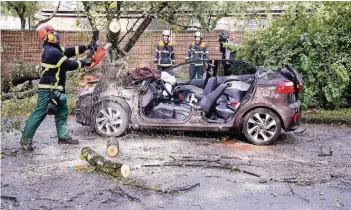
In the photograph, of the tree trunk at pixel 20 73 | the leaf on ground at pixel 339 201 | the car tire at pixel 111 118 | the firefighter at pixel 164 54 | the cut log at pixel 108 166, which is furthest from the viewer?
the firefighter at pixel 164 54

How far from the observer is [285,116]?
23.8 ft

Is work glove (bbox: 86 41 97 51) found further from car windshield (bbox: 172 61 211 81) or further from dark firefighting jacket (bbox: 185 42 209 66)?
dark firefighting jacket (bbox: 185 42 209 66)

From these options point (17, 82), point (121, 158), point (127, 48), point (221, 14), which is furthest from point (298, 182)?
point (221, 14)

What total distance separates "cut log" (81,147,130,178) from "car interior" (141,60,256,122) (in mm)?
1905

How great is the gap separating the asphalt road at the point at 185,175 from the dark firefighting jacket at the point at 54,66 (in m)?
1.03

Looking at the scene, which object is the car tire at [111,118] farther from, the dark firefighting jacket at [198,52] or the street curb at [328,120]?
the dark firefighting jacket at [198,52]

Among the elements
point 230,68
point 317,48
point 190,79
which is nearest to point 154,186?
point 230,68

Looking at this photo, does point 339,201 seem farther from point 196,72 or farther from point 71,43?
point 71,43

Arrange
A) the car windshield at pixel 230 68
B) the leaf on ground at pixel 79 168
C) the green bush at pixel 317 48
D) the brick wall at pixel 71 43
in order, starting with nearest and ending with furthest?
the leaf on ground at pixel 79 168 < the car windshield at pixel 230 68 < the green bush at pixel 317 48 < the brick wall at pixel 71 43

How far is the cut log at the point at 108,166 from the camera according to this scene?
536 cm

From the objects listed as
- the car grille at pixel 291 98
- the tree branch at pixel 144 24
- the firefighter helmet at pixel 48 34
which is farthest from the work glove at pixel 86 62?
the tree branch at pixel 144 24

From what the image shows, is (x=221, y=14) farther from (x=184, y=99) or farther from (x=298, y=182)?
(x=298, y=182)

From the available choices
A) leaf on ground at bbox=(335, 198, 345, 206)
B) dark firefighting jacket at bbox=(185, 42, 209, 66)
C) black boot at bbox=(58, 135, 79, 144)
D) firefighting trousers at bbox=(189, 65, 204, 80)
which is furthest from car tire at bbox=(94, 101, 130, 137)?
dark firefighting jacket at bbox=(185, 42, 209, 66)

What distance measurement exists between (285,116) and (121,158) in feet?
9.14
